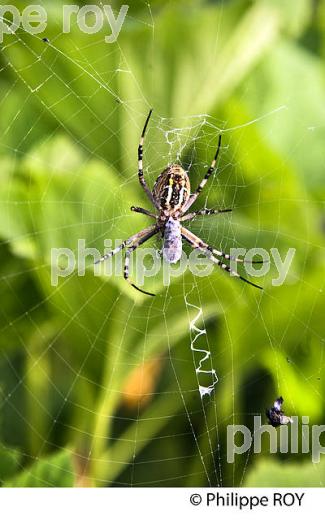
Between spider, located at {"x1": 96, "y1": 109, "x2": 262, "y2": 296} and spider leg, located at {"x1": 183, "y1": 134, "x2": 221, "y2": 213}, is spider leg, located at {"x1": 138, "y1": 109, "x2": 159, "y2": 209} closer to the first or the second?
spider, located at {"x1": 96, "y1": 109, "x2": 262, "y2": 296}

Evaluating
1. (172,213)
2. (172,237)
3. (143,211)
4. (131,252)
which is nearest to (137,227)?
(143,211)

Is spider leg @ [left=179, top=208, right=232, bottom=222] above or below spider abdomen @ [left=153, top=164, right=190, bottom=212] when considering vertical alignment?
below

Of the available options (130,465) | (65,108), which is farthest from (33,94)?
(130,465)

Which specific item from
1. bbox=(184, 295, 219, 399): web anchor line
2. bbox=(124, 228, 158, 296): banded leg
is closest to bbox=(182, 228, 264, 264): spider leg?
bbox=(124, 228, 158, 296): banded leg

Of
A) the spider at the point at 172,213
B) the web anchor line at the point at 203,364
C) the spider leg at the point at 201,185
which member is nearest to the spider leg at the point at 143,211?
the spider at the point at 172,213

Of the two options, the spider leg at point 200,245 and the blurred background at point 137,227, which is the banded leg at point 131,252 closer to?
the blurred background at point 137,227

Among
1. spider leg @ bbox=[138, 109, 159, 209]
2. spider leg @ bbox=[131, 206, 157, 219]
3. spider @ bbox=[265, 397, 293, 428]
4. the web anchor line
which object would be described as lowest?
spider @ bbox=[265, 397, 293, 428]
